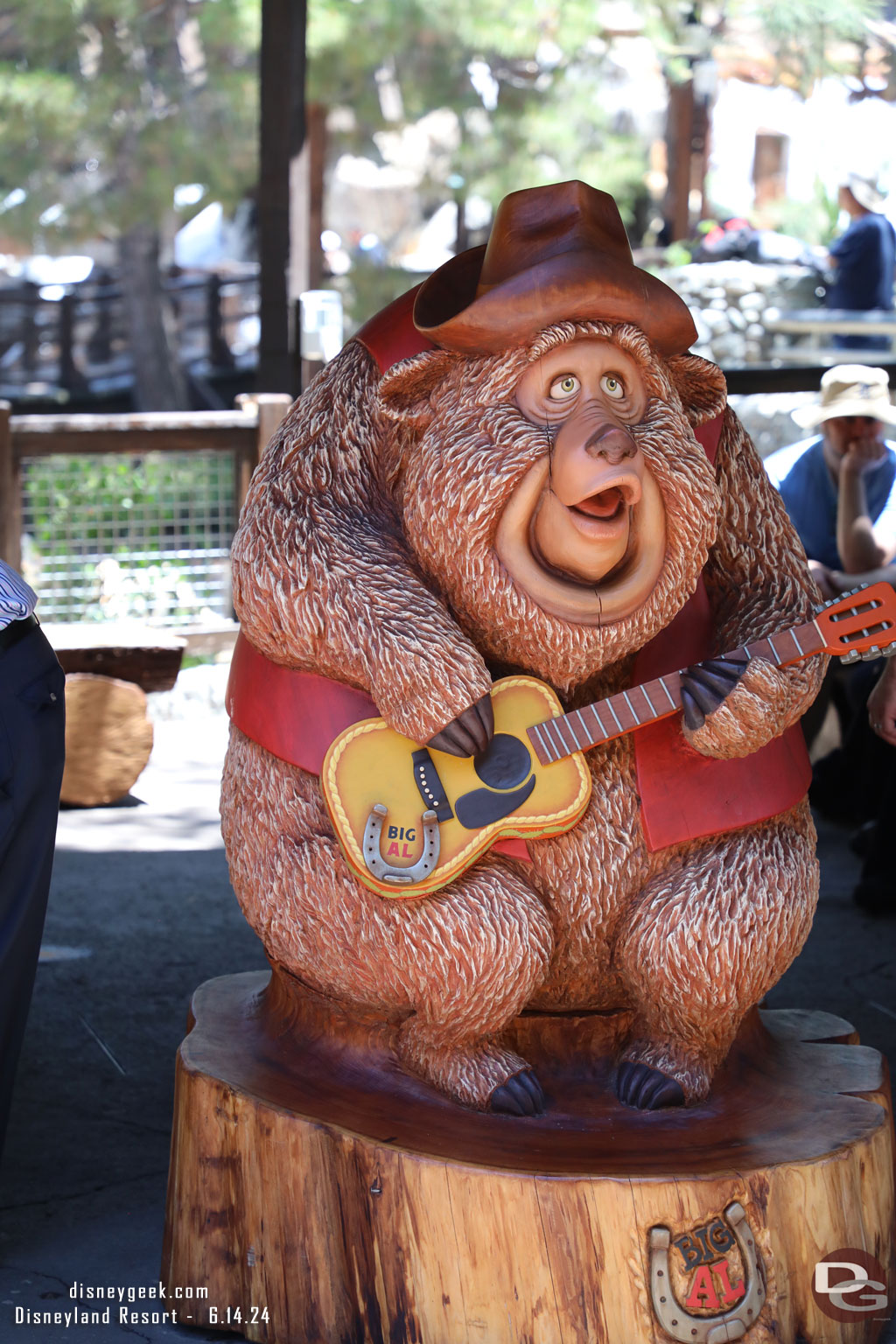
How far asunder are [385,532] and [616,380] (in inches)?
16.1

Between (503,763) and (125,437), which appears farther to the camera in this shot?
(125,437)

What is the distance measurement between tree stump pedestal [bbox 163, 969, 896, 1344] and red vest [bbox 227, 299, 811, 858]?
1.31 feet

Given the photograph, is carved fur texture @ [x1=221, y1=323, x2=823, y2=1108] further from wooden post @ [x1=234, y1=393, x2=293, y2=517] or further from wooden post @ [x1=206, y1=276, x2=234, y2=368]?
wooden post @ [x1=206, y1=276, x2=234, y2=368]

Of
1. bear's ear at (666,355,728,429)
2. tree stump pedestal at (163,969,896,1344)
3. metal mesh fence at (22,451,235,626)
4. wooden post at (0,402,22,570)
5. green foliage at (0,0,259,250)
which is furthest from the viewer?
green foliage at (0,0,259,250)

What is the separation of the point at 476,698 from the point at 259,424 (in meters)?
4.44

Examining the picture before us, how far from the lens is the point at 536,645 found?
2.10 m

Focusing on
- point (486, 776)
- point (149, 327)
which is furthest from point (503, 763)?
point (149, 327)

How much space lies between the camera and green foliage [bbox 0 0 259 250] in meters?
10.7

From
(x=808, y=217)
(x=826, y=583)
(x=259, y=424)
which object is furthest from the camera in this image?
(x=808, y=217)

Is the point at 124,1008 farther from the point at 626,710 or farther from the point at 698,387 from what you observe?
the point at 698,387

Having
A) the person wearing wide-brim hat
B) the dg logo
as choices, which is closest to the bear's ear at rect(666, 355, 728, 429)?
the dg logo

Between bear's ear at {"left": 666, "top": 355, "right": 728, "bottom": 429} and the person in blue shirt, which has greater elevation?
bear's ear at {"left": 666, "top": 355, "right": 728, "bottom": 429}

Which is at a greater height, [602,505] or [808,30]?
[808,30]

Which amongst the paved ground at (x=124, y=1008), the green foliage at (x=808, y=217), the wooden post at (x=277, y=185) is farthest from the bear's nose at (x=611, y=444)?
the green foliage at (x=808, y=217)
